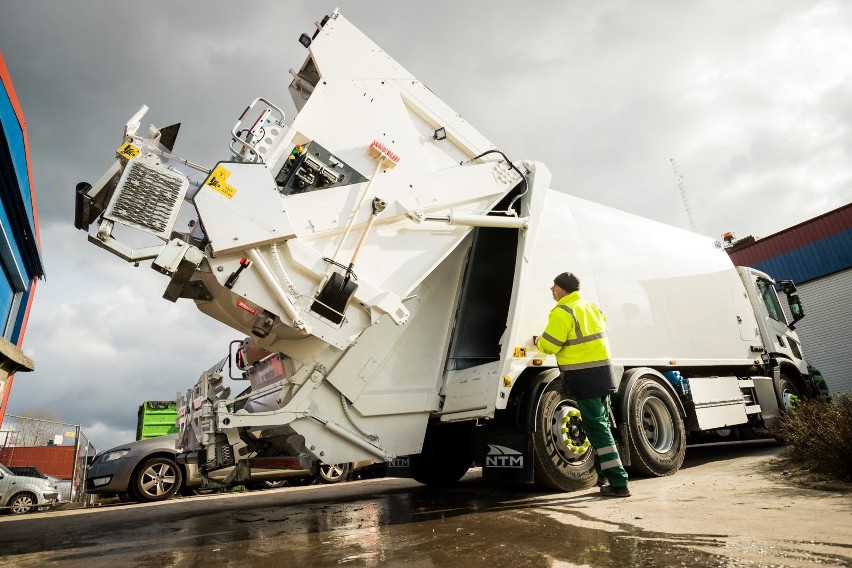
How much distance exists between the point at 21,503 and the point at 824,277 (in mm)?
20845

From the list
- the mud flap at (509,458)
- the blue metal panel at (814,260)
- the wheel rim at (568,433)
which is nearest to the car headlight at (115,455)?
the mud flap at (509,458)

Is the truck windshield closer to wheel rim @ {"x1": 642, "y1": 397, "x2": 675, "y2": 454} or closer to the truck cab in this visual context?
the truck cab

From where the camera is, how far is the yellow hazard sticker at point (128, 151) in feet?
10.7


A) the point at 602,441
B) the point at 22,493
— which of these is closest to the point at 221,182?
the point at 602,441

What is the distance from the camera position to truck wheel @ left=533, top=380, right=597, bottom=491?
161 inches

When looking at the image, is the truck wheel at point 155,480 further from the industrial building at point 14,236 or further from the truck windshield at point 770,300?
the truck windshield at point 770,300

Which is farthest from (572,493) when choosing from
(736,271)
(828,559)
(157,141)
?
(736,271)

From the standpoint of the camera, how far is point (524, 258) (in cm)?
444

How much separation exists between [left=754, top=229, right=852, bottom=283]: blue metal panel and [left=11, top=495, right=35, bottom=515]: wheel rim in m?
20.2

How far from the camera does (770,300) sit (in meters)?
7.56

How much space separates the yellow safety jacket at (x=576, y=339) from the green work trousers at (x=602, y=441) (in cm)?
31

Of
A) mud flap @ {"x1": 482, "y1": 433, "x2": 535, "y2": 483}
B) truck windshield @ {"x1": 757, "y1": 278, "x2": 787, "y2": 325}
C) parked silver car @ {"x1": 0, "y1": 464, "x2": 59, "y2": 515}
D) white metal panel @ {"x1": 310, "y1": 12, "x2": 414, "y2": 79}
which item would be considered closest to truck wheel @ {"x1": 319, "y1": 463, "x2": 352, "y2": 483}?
mud flap @ {"x1": 482, "y1": 433, "x2": 535, "y2": 483}

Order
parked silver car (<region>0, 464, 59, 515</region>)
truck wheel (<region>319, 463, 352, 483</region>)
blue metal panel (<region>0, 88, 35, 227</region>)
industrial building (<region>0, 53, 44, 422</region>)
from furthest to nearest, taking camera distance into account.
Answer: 1. parked silver car (<region>0, 464, 59, 515</region>)
2. truck wheel (<region>319, 463, 352, 483</region>)
3. blue metal panel (<region>0, 88, 35, 227</region>)
4. industrial building (<region>0, 53, 44, 422</region>)

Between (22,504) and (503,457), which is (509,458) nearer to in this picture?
(503,457)
